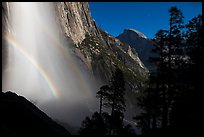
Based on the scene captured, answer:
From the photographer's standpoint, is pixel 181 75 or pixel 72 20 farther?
pixel 72 20

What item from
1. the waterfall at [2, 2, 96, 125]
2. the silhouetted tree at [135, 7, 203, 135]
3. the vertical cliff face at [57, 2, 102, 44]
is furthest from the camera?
the vertical cliff face at [57, 2, 102, 44]

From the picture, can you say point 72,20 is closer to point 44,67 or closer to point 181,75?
point 44,67

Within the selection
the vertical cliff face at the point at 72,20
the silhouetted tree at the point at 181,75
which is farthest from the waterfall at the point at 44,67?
the silhouetted tree at the point at 181,75

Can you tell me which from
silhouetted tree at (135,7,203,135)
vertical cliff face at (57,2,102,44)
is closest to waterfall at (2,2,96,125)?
vertical cliff face at (57,2,102,44)

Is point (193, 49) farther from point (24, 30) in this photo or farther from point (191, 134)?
point (24, 30)

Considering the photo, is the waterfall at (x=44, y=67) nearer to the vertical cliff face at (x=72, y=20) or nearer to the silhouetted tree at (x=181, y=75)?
the vertical cliff face at (x=72, y=20)

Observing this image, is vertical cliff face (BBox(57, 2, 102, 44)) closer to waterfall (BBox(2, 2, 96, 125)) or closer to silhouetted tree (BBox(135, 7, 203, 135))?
waterfall (BBox(2, 2, 96, 125))

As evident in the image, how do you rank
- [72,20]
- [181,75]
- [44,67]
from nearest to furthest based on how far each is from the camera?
1. [181,75]
2. [44,67]
3. [72,20]

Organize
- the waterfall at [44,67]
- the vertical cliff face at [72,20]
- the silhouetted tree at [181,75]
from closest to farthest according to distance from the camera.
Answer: the silhouetted tree at [181,75]
the waterfall at [44,67]
the vertical cliff face at [72,20]

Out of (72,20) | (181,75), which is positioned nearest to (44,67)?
(72,20)
